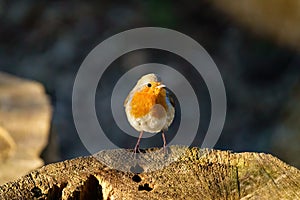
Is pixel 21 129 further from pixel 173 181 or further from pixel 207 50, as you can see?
pixel 173 181

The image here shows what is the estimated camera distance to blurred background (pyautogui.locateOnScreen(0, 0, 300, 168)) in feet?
11.5

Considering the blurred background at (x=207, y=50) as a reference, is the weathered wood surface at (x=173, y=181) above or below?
below

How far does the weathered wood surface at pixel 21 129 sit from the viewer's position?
2.76 meters

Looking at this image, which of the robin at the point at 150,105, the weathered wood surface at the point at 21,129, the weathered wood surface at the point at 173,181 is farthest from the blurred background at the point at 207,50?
the weathered wood surface at the point at 173,181

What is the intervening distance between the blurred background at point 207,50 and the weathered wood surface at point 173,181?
1.84m

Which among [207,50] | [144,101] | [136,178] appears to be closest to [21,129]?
[207,50]

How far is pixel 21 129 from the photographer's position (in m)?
2.97

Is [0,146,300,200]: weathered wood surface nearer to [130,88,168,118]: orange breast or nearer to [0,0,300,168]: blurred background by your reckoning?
[130,88,168,118]: orange breast

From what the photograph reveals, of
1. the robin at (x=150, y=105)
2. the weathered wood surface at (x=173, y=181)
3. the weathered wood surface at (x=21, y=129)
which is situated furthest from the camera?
the weathered wood surface at (x=21, y=129)

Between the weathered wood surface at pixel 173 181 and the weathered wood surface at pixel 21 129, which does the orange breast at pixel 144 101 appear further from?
the weathered wood surface at pixel 21 129

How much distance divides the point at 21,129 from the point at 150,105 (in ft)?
5.11

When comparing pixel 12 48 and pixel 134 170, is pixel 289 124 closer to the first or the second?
pixel 12 48

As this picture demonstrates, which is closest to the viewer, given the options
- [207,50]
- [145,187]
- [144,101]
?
[145,187]

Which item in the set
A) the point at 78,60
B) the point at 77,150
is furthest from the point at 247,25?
the point at 77,150
